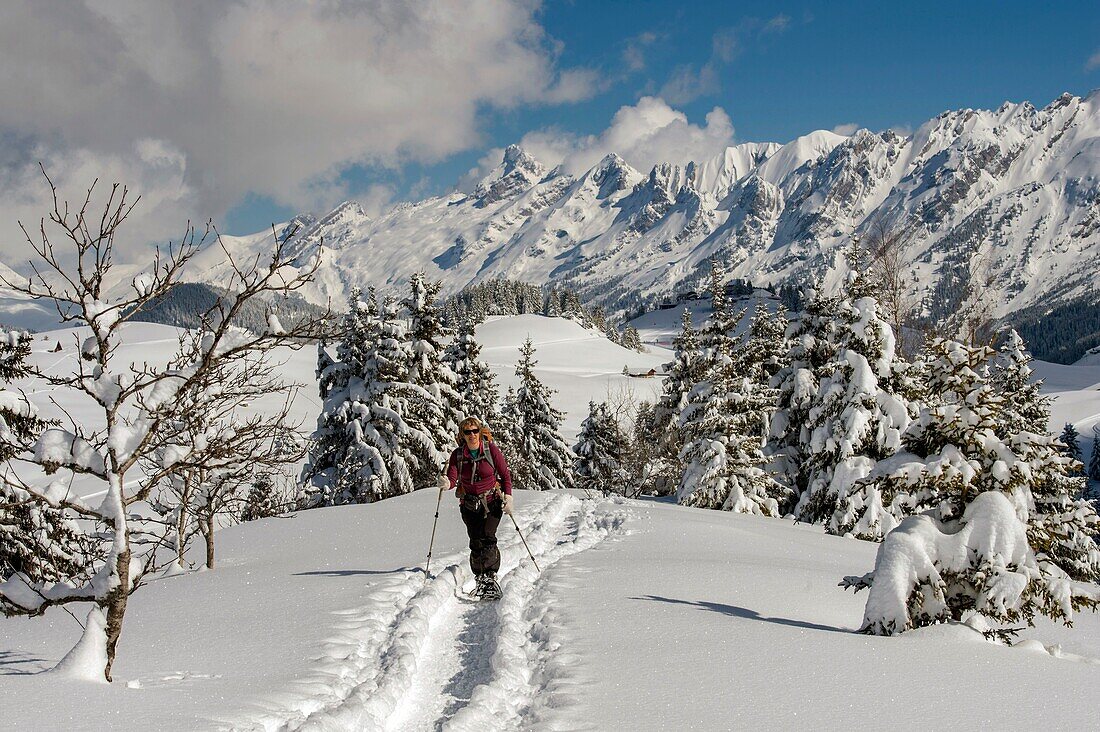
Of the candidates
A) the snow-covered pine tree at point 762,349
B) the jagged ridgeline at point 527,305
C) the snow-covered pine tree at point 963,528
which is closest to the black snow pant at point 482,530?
the snow-covered pine tree at point 963,528

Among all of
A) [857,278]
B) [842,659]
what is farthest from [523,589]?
[857,278]

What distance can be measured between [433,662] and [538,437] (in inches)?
1306

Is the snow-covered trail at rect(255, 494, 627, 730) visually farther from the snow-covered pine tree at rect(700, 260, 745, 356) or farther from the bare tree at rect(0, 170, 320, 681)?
the snow-covered pine tree at rect(700, 260, 745, 356)

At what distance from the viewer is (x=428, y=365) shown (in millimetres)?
28172

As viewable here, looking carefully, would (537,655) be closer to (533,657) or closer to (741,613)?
(533,657)

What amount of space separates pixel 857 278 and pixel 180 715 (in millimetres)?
20483

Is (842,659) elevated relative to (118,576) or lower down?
lower down

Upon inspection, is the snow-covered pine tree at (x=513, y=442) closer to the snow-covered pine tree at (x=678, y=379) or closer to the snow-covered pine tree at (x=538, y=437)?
the snow-covered pine tree at (x=538, y=437)

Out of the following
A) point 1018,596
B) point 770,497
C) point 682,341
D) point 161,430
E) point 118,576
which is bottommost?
point 770,497

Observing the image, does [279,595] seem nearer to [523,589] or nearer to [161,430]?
[523,589]

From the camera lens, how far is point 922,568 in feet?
22.2

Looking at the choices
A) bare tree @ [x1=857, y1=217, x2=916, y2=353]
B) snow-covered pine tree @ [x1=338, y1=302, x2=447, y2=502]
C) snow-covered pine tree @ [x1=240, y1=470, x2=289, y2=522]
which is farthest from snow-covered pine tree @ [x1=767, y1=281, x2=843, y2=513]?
snow-covered pine tree @ [x1=240, y1=470, x2=289, y2=522]

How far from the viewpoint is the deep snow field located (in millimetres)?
4531

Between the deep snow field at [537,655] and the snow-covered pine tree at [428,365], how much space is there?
16.4 m
